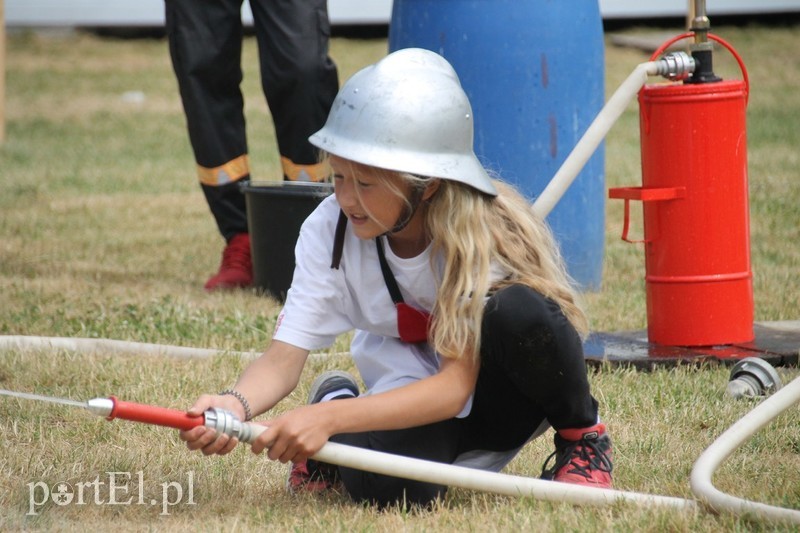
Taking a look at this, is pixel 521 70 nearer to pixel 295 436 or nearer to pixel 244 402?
pixel 244 402

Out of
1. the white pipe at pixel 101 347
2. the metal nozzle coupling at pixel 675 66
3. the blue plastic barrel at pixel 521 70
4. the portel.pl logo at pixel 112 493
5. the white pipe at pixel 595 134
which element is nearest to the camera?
the portel.pl logo at pixel 112 493

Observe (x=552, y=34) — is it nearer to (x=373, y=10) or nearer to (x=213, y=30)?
(x=213, y=30)

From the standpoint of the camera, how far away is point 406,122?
2336 mm

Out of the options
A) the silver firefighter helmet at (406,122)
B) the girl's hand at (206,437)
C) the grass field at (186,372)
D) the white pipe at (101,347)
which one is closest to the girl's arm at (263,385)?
the girl's hand at (206,437)

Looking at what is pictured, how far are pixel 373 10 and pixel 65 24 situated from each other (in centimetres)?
404

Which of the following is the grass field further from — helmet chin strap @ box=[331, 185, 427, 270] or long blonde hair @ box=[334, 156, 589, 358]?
helmet chin strap @ box=[331, 185, 427, 270]

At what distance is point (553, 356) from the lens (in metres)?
2.36

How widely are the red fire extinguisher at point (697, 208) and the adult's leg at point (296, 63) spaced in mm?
1381

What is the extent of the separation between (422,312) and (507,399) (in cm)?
25

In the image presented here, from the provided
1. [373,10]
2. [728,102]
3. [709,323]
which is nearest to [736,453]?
[709,323]

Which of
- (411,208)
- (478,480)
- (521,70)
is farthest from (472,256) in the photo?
(521,70)

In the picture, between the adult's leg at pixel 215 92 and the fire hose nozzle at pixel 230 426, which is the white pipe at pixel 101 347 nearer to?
the adult's leg at pixel 215 92

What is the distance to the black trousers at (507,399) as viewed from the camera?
7.66ft

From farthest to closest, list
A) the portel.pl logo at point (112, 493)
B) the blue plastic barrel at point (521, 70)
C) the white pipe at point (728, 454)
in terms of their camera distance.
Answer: the blue plastic barrel at point (521, 70), the portel.pl logo at point (112, 493), the white pipe at point (728, 454)
